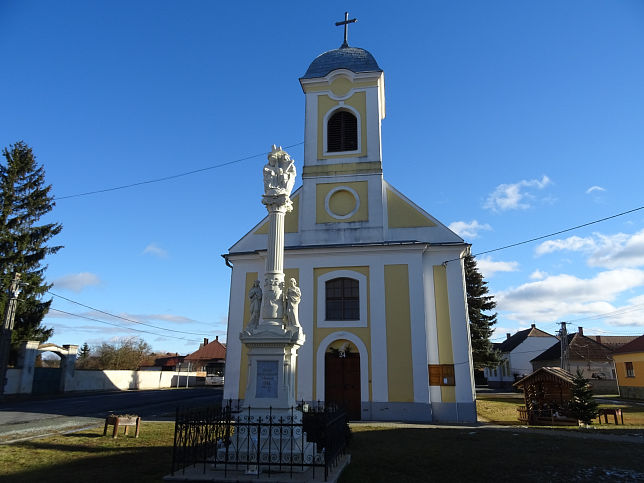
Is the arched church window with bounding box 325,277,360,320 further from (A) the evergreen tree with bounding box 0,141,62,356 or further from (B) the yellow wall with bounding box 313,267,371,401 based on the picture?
(A) the evergreen tree with bounding box 0,141,62,356

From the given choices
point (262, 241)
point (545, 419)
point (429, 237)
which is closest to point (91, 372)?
point (262, 241)

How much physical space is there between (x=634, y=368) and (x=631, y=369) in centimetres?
47

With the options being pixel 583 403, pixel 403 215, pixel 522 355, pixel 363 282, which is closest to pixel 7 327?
pixel 363 282

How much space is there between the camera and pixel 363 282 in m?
17.8

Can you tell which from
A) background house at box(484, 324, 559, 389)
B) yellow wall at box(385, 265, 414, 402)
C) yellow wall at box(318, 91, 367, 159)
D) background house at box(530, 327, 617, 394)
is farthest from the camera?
background house at box(484, 324, 559, 389)

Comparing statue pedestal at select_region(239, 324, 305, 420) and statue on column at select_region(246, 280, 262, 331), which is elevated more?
statue on column at select_region(246, 280, 262, 331)

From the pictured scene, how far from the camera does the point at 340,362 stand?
17156 millimetres

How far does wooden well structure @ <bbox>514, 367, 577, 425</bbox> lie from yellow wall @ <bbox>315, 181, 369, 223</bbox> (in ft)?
32.4

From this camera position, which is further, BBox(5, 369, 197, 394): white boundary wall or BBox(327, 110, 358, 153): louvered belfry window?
BBox(5, 369, 197, 394): white boundary wall

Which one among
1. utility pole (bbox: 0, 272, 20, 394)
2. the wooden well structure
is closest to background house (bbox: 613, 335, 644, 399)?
the wooden well structure

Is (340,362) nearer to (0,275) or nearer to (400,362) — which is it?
(400,362)

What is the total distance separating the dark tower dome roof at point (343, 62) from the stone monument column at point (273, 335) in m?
12.7

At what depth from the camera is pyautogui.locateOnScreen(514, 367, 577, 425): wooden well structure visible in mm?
17328

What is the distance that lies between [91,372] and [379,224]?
3000 cm
